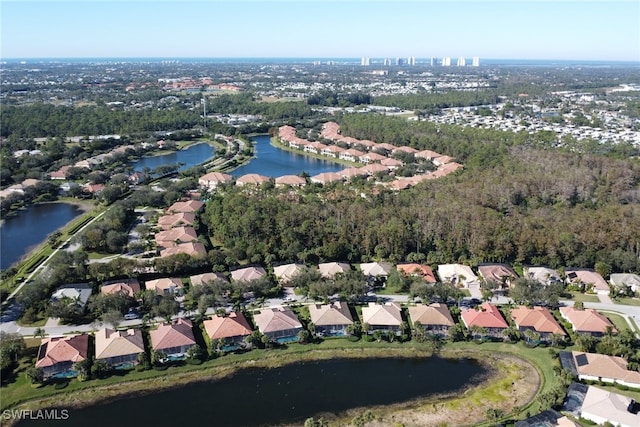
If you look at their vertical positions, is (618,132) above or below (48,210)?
above

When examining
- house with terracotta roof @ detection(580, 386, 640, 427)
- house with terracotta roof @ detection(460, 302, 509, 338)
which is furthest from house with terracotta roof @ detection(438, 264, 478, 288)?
house with terracotta roof @ detection(580, 386, 640, 427)

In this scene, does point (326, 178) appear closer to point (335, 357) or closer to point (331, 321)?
point (331, 321)

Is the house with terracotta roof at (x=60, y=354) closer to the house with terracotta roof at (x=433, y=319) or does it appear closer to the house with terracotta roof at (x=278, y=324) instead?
the house with terracotta roof at (x=278, y=324)

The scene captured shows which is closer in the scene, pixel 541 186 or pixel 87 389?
pixel 87 389

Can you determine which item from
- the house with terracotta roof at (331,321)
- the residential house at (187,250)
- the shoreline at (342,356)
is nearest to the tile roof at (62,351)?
the shoreline at (342,356)

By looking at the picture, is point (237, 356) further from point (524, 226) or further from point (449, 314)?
point (524, 226)

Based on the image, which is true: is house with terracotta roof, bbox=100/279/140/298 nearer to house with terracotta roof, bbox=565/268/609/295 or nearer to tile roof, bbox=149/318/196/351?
tile roof, bbox=149/318/196/351

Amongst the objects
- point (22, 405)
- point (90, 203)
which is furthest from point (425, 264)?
point (90, 203)
